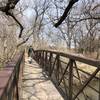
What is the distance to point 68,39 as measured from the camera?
150ft

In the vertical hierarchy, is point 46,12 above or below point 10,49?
above

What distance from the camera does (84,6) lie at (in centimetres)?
1964

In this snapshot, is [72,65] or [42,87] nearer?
[72,65]

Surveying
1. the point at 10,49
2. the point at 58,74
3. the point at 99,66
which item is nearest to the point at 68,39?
the point at 10,49

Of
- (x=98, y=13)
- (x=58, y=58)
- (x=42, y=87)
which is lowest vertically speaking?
(x=42, y=87)

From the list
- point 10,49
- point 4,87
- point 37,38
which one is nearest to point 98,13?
point 10,49

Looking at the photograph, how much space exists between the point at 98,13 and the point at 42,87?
13.7 meters

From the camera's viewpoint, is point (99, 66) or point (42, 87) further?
point (42, 87)

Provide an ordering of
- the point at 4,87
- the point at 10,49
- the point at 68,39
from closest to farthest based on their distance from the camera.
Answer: the point at 4,87, the point at 10,49, the point at 68,39

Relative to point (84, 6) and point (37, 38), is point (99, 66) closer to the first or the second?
Result: point (84, 6)

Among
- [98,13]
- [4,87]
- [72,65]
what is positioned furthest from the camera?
[98,13]

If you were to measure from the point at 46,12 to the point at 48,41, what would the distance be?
1332 cm

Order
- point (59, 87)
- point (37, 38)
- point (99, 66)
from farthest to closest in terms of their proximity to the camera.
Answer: point (37, 38) < point (59, 87) < point (99, 66)

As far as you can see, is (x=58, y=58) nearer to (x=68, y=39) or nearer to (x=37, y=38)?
(x=37, y=38)
